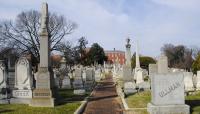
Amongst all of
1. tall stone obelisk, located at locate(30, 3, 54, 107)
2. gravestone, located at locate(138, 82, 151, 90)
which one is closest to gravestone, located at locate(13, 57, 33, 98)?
tall stone obelisk, located at locate(30, 3, 54, 107)

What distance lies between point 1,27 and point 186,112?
174ft

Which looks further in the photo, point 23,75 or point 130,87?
point 130,87

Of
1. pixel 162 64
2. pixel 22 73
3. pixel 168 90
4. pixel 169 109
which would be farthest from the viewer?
pixel 22 73

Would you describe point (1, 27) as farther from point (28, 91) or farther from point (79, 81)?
point (28, 91)

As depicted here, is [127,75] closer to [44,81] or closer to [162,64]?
[44,81]

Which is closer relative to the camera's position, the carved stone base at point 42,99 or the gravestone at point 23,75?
the carved stone base at point 42,99

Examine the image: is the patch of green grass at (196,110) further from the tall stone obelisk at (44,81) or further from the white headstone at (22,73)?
the white headstone at (22,73)

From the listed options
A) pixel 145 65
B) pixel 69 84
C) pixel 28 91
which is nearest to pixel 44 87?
pixel 28 91

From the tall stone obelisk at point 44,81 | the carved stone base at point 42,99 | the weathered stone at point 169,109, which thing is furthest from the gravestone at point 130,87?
→ the weathered stone at point 169,109

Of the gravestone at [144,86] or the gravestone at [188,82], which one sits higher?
the gravestone at [188,82]

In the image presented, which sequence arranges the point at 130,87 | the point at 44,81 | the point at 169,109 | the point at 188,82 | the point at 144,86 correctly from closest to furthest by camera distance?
the point at 169,109 → the point at 44,81 → the point at 188,82 → the point at 130,87 → the point at 144,86

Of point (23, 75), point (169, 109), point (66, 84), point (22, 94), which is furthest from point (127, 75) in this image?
point (169, 109)

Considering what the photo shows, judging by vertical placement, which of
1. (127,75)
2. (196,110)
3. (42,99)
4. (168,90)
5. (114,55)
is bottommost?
(196,110)

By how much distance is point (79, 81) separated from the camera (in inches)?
1417
